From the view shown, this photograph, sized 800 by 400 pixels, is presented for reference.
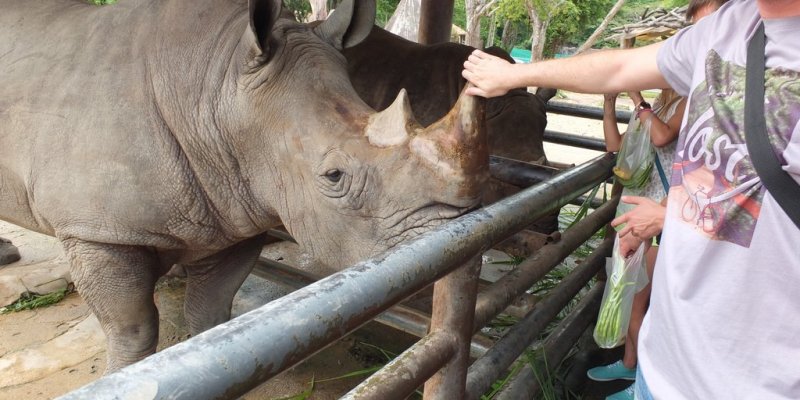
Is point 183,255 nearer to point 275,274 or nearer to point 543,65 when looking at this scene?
point 275,274

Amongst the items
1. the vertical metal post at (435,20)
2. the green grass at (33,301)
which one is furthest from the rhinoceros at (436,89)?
the green grass at (33,301)

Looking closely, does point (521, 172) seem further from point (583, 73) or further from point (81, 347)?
point (81, 347)

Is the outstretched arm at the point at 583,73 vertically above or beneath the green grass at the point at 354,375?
above

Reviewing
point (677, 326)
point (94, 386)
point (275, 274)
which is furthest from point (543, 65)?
point (275, 274)

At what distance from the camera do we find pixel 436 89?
482 centimetres

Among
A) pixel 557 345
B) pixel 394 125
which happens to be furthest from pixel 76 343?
pixel 557 345

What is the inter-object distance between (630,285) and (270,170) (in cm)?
151

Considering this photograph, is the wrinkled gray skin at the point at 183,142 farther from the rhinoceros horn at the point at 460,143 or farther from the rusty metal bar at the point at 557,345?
the rusty metal bar at the point at 557,345

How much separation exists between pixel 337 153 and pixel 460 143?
568 mm

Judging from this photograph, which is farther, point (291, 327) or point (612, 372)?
point (612, 372)

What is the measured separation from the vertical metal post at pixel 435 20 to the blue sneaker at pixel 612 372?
15.5 ft

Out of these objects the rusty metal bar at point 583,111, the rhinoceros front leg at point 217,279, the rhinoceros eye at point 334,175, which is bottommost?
the rhinoceros front leg at point 217,279

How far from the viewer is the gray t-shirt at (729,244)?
129 centimetres

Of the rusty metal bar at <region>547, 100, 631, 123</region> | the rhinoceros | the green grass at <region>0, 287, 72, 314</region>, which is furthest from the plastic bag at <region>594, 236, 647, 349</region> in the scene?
the green grass at <region>0, 287, 72, 314</region>
